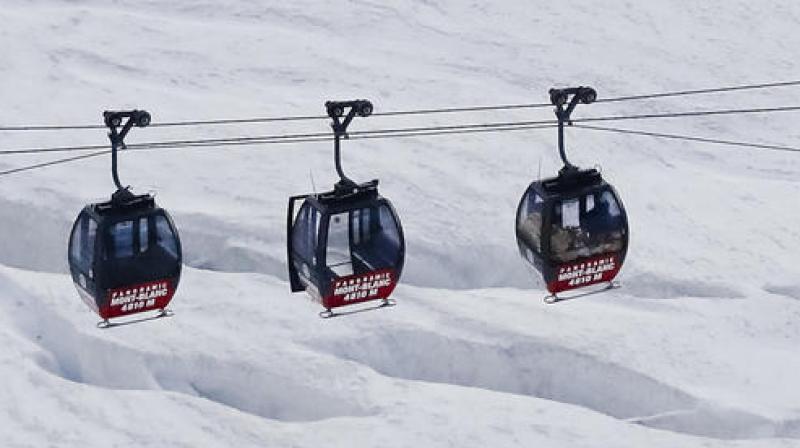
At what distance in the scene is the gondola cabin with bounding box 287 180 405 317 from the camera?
23328mm

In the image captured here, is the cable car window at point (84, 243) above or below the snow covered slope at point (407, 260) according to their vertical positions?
above

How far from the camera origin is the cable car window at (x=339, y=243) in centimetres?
2477

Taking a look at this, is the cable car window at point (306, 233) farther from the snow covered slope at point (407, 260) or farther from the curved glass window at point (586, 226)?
the snow covered slope at point (407, 260)

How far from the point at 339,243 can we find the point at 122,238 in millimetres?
3435

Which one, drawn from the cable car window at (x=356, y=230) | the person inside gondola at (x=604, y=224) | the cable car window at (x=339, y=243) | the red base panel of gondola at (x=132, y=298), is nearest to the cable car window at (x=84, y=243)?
the red base panel of gondola at (x=132, y=298)

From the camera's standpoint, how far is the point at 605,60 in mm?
47906

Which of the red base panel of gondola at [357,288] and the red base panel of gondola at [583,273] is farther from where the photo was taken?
the red base panel of gondola at [583,273]

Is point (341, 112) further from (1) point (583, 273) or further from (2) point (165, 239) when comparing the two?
(1) point (583, 273)

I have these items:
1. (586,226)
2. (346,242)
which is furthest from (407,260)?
(586,226)

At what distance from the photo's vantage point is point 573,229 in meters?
24.9

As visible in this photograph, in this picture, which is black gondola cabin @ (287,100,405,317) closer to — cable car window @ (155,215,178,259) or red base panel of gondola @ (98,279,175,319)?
cable car window @ (155,215,178,259)

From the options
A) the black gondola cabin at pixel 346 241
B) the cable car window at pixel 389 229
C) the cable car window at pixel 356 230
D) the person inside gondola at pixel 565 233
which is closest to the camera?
the black gondola cabin at pixel 346 241

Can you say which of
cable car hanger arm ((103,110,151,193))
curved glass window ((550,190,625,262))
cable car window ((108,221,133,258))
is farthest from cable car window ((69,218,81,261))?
curved glass window ((550,190,625,262))

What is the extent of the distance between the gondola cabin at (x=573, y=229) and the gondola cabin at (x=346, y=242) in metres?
1.98
